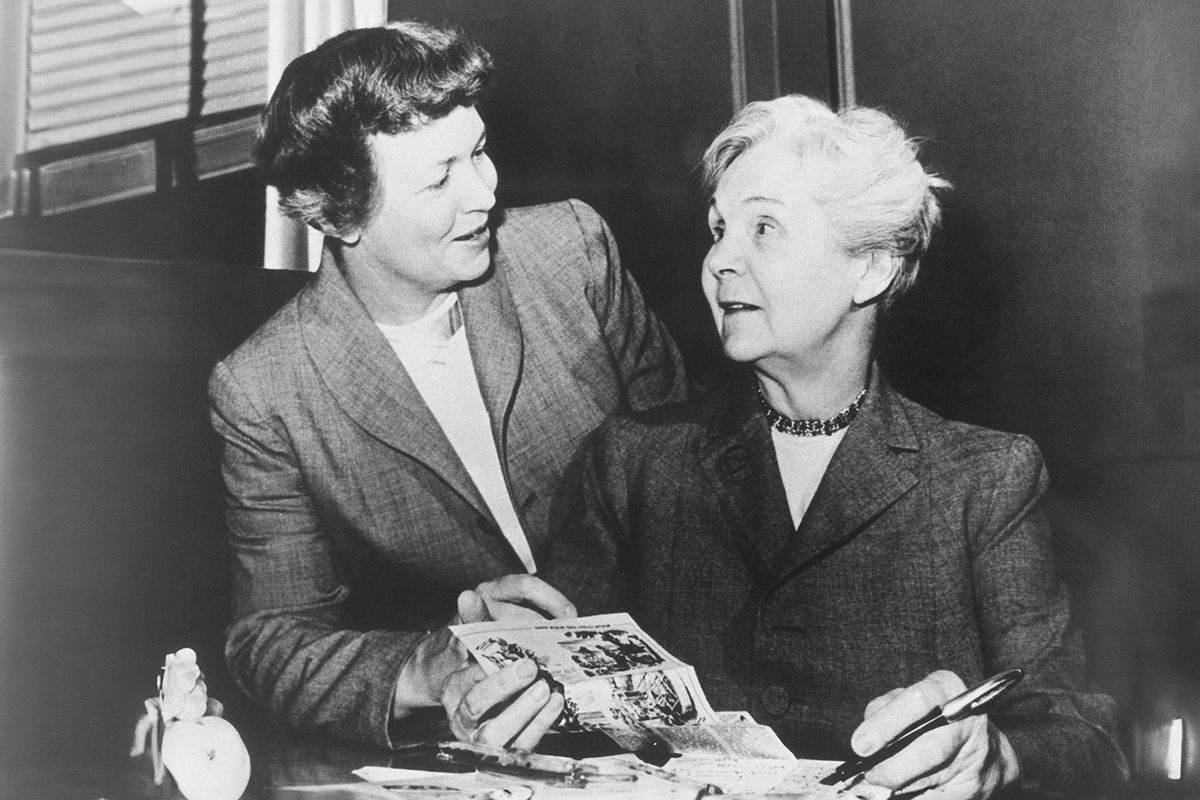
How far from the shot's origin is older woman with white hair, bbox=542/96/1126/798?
5.19ft

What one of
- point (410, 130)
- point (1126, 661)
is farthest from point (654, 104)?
point (1126, 661)

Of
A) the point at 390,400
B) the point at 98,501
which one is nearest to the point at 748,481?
the point at 390,400

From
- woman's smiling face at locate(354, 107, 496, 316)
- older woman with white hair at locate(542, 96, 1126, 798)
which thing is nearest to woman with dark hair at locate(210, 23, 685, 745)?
woman's smiling face at locate(354, 107, 496, 316)

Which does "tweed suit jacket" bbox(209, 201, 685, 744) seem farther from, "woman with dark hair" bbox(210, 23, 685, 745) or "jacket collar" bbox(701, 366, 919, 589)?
"jacket collar" bbox(701, 366, 919, 589)

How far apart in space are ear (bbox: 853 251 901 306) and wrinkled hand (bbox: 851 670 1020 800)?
0.53 m

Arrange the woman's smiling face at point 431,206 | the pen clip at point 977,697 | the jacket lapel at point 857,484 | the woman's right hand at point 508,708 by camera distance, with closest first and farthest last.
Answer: the pen clip at point 977,697
the woman's right hand at point 508,708
the jacket lapel at point 857,484
the woman's smiling face at point 431,206

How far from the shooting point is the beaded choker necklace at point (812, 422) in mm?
1684

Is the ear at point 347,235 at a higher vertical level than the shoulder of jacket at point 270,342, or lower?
higher

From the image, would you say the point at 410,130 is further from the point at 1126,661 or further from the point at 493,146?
the point at 1126,661

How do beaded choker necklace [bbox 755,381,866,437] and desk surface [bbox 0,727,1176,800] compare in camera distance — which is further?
beaded choker necklace [bbox 755,381,866,437]

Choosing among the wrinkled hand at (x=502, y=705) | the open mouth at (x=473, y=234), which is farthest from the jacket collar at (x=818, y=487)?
the open mouth at (x=473, y=234)

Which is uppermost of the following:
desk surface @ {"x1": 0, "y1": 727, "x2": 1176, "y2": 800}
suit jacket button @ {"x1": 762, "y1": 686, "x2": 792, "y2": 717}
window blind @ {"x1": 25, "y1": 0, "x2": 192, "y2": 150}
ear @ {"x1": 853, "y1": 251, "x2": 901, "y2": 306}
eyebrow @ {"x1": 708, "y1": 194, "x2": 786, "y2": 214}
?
window blind @ {"x1": 25, "y1": 0, "x2": 192, "y2": 150}

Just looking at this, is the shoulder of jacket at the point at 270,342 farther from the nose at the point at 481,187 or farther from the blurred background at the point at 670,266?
the nose at the point at 481,187

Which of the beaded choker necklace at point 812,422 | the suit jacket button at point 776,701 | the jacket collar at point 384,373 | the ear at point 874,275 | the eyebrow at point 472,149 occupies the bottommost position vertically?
the suit jacket button at point 776,701
